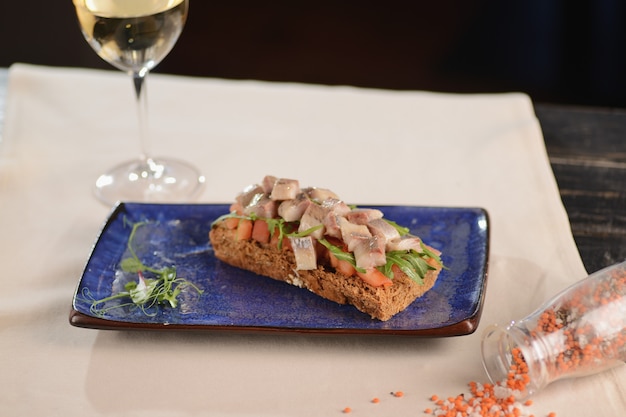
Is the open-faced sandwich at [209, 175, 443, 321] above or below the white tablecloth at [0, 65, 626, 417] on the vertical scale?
above

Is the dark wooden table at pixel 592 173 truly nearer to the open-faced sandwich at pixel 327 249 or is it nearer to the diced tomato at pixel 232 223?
the open-faced sandwich at pixel 327 249

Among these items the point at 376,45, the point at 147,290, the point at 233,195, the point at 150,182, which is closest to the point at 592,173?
the point at 233,195

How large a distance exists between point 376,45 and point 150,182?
320 centimetres

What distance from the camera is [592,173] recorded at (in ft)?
8.64

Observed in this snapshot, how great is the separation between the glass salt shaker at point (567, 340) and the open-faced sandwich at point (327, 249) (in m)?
0.24

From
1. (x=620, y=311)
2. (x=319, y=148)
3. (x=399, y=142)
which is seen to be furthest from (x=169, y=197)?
(x=620, y=311)

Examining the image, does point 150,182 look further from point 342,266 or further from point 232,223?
point 342,266

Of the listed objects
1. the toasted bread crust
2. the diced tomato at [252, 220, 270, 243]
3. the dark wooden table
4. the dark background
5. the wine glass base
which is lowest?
the dark background

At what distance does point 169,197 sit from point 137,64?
15.0 inches

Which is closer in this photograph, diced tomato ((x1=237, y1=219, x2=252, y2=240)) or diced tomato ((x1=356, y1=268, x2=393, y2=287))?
diced tomato ((x1=356, y1=268, x2=393, y2=287))

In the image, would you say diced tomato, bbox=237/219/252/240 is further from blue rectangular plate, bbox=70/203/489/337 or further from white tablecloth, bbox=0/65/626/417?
white tablecloth, bbox=0/65/626/417

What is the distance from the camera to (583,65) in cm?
522

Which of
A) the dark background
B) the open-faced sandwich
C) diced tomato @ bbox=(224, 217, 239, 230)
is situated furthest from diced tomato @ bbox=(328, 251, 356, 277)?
the dark background

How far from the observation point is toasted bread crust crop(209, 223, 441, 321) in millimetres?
1800
